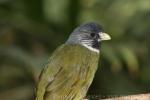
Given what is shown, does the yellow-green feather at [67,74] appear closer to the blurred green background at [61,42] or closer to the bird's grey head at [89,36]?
the bird's grey head at [89,36]

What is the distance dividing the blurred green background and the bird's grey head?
893mm

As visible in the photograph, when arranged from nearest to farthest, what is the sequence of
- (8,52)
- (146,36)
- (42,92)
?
(42,92)
(8,52)
(146,36)

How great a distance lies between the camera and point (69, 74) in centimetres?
655

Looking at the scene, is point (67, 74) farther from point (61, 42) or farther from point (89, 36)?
point (61, 42)

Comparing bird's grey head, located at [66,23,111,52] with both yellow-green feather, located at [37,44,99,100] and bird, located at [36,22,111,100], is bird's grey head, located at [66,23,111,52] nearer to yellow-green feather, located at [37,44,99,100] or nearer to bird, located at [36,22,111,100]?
bird, located at [36,22,111,100]

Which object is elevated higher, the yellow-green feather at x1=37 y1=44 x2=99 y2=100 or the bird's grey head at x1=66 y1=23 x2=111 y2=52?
the bird's grey head at x1=66 y1=23 x2=111 y2=52

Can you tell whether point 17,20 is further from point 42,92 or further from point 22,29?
point 42,92

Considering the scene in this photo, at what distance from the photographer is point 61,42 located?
8570 millimetres

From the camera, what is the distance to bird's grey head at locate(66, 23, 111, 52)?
718cm

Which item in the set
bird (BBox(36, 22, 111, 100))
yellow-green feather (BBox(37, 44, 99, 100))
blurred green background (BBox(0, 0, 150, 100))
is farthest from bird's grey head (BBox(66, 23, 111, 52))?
blurred green background (BBox(0, 0, 150, 100))

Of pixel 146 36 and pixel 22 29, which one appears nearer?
pixel 22 29

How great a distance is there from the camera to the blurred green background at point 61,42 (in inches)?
335

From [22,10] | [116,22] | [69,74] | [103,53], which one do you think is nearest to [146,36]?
[116,22]

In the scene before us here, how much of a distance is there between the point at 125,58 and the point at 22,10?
1372mm
